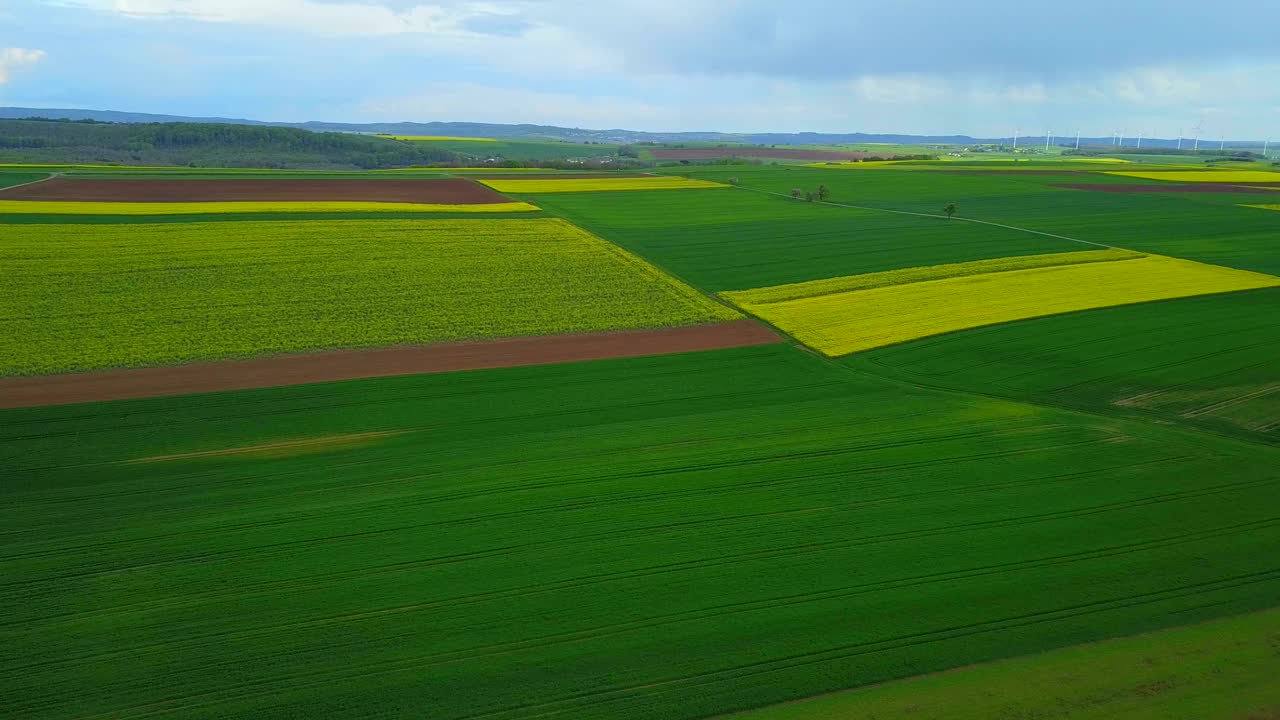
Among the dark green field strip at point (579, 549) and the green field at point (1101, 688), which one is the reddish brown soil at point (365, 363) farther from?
the green field at point (1101, 688)

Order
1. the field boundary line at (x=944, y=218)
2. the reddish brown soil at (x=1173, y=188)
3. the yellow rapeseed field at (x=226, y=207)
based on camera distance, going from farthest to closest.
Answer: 1. the reddish brown soil at (x=1173, y=188)
2. the yellow rapeseed field at (x=226, y=207)
3. the field boundary line at (x=944, y=218)

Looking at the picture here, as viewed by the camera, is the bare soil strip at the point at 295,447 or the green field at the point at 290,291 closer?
the bare soil strip at the point at 295,447

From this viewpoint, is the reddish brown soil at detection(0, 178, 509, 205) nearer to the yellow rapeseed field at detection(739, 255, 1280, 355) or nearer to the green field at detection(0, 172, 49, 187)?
the green field at detection(0, 172, 49, 187)

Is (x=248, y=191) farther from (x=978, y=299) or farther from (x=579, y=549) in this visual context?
(x=579, y=549)

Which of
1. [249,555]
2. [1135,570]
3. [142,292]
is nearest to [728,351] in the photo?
[1135,570]

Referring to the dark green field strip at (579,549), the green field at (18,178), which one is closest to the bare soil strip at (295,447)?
the dark green field strip at (579,549)

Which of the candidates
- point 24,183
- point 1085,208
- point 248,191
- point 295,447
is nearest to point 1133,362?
point 295,447

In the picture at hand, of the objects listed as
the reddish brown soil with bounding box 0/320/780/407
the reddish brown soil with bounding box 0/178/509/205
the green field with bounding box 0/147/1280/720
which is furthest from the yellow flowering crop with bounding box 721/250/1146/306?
the reddish brown soil with bounding box 0/178/509/205
